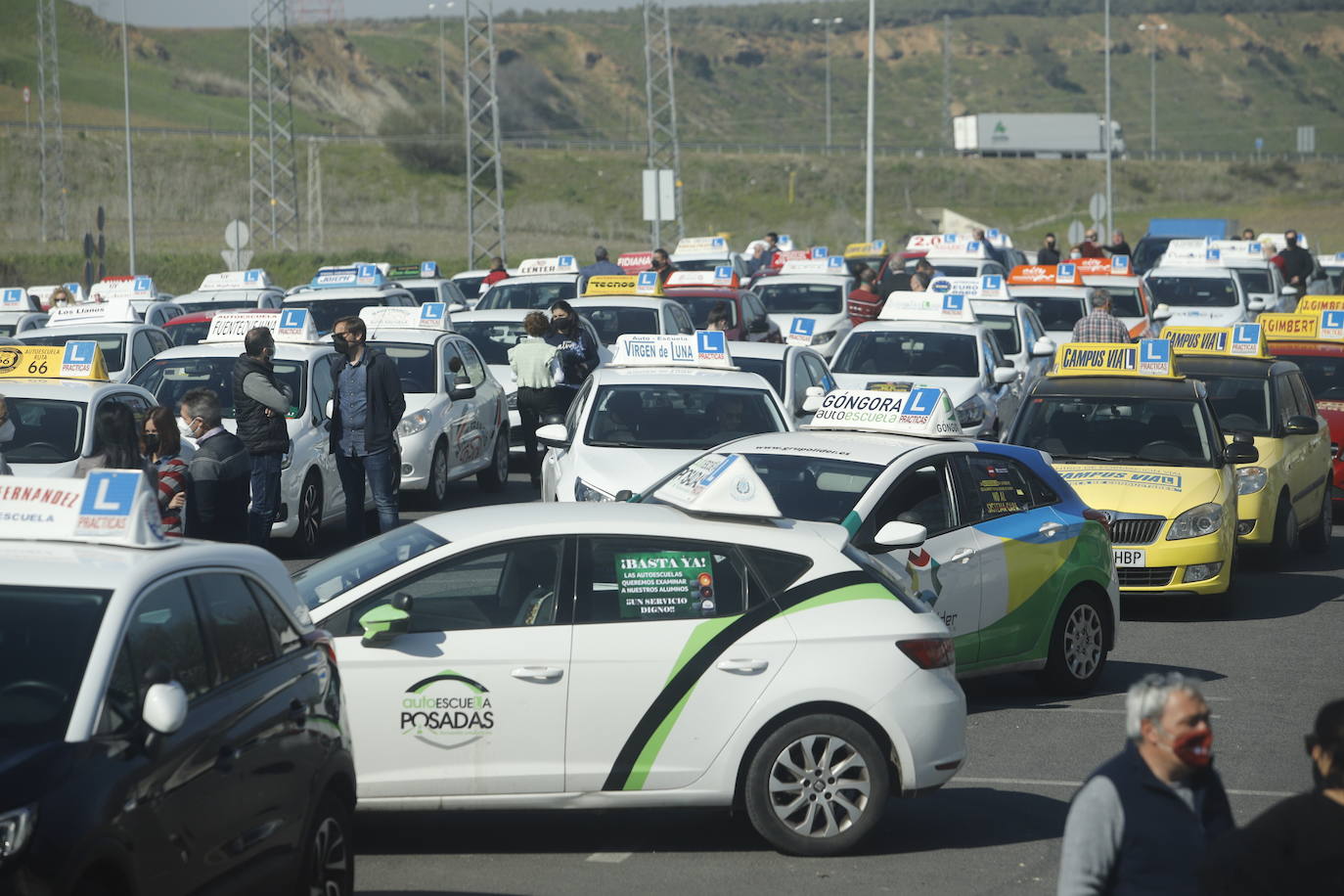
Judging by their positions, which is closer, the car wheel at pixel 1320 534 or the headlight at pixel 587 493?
the headlight at pixel 587 493

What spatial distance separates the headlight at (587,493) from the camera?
42.0 feet

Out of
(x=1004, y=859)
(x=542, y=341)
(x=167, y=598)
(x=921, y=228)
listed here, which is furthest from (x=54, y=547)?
(x=921, y=228)

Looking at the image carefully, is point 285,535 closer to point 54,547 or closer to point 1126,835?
point 54,547

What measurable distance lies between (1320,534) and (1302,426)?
1908 millimetres

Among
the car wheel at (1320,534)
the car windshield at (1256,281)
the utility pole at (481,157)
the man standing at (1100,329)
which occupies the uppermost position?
the utility pole at (481,157)

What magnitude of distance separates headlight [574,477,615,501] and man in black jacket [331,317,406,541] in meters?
1.54

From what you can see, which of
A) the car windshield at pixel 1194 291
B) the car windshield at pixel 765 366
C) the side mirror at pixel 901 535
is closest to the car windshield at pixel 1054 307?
the car windshield at pixel 1194 291

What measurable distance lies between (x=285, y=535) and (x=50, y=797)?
1045 cm

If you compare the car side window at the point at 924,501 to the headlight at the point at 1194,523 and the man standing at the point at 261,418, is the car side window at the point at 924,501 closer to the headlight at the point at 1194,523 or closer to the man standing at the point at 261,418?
the headlight at the point at 1194,523

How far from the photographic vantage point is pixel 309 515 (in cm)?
1513

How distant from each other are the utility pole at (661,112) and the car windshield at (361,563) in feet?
123

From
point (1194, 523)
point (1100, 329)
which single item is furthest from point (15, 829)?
point (1100, 329)

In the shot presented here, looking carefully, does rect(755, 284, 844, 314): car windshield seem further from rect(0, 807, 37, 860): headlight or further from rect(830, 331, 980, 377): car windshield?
rect(0, 807, 37, 860): headlight

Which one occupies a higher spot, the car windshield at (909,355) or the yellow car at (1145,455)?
the car windshield at (909,355)
